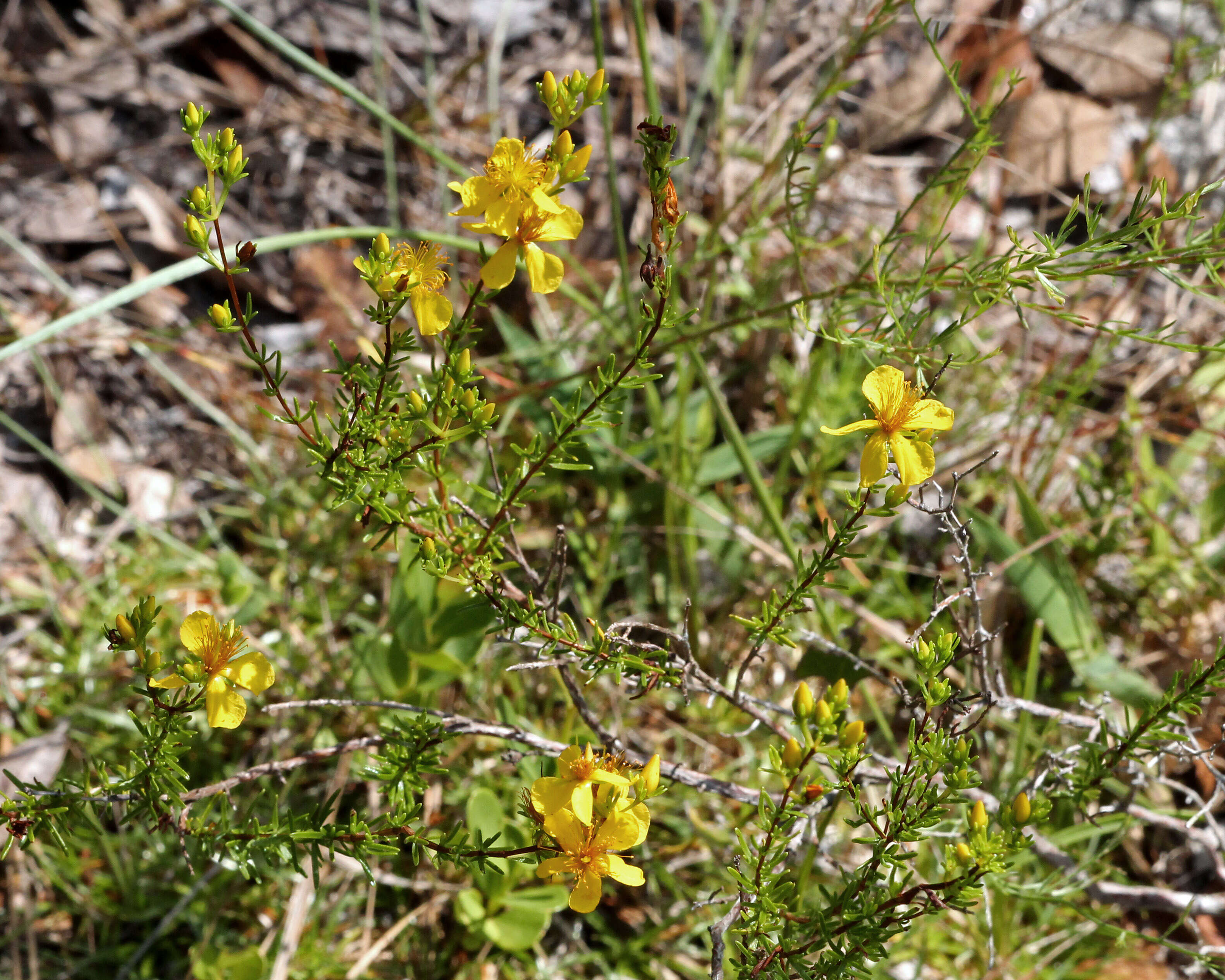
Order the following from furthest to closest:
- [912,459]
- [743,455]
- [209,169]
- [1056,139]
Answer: [1056,139]
[743,455]
[912,459]
[209,169]

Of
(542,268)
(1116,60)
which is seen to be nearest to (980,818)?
(542,268)

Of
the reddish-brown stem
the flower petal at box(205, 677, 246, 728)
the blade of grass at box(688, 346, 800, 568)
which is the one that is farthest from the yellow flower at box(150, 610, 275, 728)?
the blade of grass at box(688, 346, 800, 568)

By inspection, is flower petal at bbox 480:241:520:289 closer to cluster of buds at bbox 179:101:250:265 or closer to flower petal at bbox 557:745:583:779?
cluster of buds at bbox 179:101:250:265

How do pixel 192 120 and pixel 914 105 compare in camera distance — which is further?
pixel 914 105

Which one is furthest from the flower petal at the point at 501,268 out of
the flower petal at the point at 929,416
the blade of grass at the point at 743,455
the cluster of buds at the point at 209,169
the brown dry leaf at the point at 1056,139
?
the brown dry leaf at the point at 1056,139

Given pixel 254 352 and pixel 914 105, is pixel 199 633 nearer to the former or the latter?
pixel 254 352

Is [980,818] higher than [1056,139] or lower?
lower
